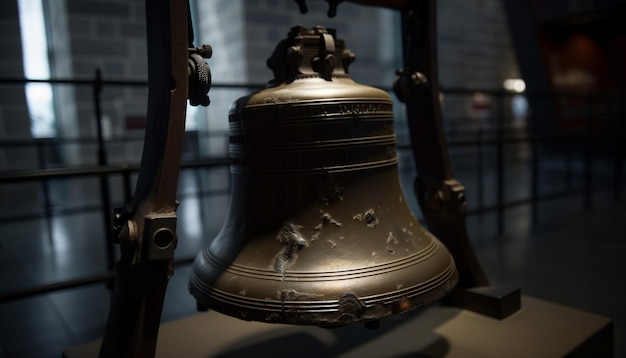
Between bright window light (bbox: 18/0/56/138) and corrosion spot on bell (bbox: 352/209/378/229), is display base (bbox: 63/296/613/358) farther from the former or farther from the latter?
bright window light (bbox: 18/0/56/138)

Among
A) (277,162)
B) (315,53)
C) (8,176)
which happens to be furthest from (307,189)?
(8,176)

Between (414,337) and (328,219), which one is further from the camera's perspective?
(414,337)

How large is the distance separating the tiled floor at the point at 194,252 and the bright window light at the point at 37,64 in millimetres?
766

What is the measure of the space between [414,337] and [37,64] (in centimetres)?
341

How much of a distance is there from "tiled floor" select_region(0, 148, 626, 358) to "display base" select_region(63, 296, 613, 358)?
370mm

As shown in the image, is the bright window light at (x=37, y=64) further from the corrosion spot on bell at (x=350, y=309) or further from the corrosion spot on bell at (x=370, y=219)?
the corrosion spot on bell at (x=350, y=309)

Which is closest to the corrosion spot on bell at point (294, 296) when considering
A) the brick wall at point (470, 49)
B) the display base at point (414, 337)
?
the display base at point (414, 337)

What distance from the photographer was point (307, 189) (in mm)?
1055

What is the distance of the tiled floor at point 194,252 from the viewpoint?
1.92m

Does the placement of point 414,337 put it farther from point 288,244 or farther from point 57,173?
point 57,173

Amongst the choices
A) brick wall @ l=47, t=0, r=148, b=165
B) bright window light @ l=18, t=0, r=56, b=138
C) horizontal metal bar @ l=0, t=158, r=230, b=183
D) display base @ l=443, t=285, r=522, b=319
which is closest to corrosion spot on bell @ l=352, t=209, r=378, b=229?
display base @ l=443, t=285, r=522, b=319

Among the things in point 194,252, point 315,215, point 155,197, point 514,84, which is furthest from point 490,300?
point 514,84

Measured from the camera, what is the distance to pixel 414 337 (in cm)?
143

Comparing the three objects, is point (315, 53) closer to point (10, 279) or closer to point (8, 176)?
point (8, 176)
